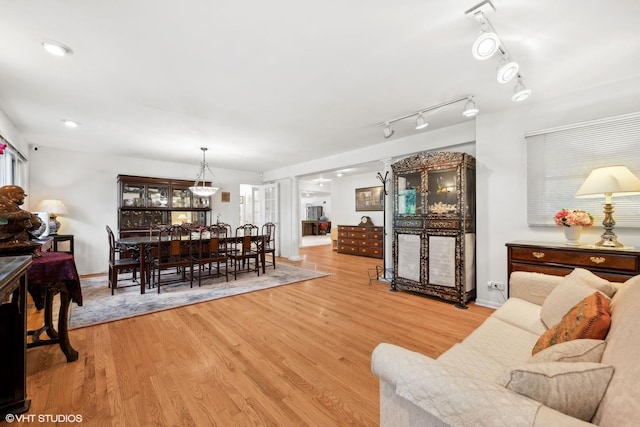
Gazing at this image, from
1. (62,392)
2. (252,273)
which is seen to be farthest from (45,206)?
(62,392)

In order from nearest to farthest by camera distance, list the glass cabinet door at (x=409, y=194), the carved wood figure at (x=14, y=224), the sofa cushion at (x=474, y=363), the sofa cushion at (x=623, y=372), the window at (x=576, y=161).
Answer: the sofa cushion at (x=623, y=372)
the sofa cushion at (x=474, y=363)
the carved wood figure at (x=14, y=224)
the window at (x=576, y=161)
the glass cabinet door at (x=409, y=194)

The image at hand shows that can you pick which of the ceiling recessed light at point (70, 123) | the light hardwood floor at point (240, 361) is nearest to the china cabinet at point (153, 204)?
the ceiling recessed light at point (70, 123)

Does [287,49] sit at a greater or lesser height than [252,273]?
greater

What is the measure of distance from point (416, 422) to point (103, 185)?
264 inches

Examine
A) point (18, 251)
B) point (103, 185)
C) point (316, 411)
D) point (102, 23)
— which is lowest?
point (316, 411)

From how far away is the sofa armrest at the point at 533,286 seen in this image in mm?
2070

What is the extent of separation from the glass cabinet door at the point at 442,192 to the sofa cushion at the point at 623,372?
2.70 m

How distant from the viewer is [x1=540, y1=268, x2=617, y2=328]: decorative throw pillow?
60.6 inches

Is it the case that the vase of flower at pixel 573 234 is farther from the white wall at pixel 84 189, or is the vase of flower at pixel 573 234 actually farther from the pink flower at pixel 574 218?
the white wall at pixel 84 189

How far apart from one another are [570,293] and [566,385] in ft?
3.66

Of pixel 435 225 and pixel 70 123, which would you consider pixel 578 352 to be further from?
pixel 70 123

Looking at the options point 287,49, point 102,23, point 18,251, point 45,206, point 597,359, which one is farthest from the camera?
point 45,206

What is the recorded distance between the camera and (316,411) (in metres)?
1.61

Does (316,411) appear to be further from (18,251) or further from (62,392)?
(18,251)
